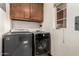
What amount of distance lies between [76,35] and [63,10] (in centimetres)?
27

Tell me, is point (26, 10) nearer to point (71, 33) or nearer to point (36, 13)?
point (36, 13)

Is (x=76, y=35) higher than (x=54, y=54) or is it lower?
higher

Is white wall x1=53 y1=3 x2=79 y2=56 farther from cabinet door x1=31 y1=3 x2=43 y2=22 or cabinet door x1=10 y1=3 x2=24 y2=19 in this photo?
cabinet door x1=10 y1=3 x2=24 y2=19

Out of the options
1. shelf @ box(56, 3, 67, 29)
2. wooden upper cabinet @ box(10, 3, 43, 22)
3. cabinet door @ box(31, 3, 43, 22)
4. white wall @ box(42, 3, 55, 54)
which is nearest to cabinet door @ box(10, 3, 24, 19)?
wooden upper cabinet @ box(10, 3, 43, 22)

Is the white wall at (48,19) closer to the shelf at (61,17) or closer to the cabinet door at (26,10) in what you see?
the shelf at (61,17)

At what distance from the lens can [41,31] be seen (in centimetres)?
102

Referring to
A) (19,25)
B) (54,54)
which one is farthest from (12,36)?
(54,54)

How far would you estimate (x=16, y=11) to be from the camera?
103 centimetres

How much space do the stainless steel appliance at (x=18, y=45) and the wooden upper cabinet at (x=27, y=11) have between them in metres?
0.15

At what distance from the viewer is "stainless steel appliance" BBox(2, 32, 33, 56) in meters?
0.98

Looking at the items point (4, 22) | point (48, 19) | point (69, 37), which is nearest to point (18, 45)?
point (4, 22)

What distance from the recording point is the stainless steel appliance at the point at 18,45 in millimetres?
977

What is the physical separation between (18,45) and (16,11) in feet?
1.02

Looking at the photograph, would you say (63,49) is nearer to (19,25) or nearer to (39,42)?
(39,42)
